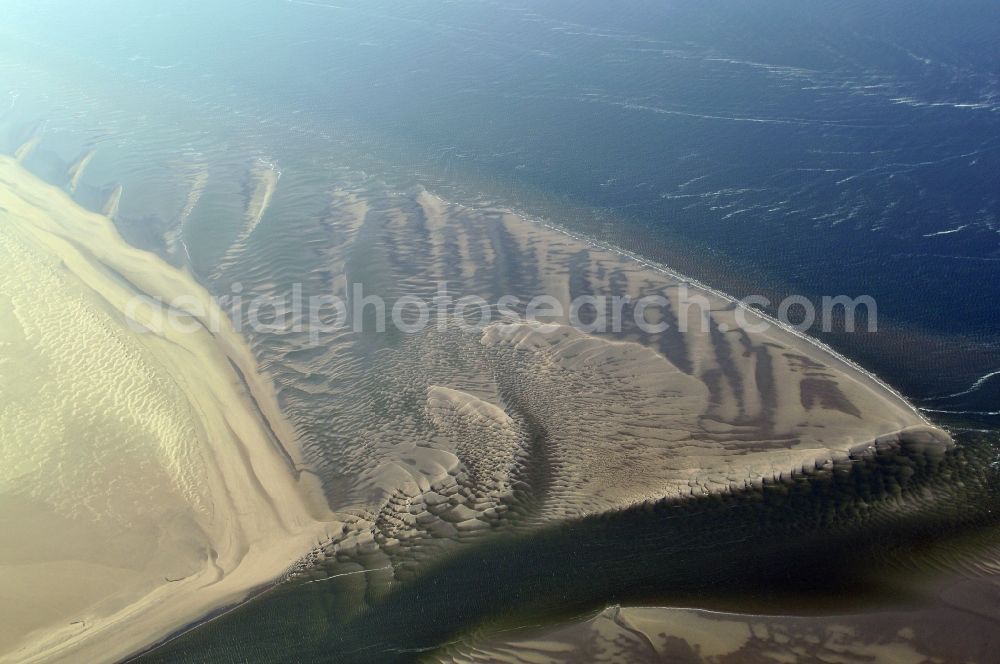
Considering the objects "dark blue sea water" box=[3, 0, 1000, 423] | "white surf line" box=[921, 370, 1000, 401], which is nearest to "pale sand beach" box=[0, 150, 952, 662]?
"white surf line" box=[921, 370, 1000, 401]

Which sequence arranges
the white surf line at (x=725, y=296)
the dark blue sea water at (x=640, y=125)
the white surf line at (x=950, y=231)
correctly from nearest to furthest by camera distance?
the white surf line at (x=725, y=296) → the dark blue sea water at (x=640, y=125) → the white surf line at (x=950, y=231)

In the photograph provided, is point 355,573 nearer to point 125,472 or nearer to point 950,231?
point 125,472

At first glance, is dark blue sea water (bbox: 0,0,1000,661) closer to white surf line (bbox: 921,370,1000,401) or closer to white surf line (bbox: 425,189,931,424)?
white surf line (bbox: 921,370,1000,401)

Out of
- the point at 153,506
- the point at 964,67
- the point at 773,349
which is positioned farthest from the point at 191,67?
the point at 964,67

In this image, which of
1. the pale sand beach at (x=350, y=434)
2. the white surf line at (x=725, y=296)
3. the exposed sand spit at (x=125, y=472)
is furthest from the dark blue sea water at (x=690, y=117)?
the exposed sand spit at (x=125, y=472)

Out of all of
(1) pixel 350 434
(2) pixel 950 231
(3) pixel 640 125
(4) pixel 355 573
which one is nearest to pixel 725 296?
(2) pixel 950 231

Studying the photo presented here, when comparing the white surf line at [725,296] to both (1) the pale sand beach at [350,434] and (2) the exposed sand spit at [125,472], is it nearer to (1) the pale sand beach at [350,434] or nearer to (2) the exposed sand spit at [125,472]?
(1) the pale sand beach at [350,434]

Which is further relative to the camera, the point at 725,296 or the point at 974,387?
the point at 725,296
